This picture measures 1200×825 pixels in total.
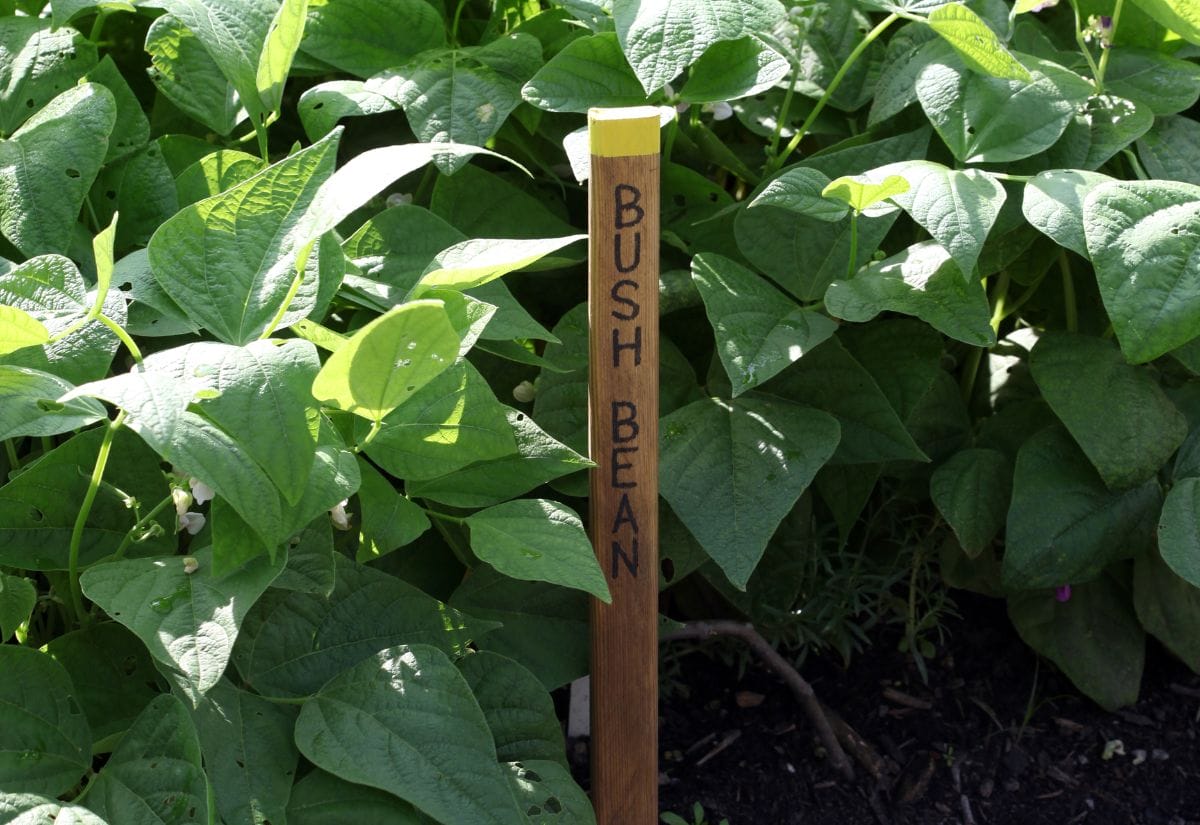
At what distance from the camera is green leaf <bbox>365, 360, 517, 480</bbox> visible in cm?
102

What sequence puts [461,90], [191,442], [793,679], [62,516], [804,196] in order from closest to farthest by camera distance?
[191,442] → [62,516] → [804,196] → [461,90] → [793,679]

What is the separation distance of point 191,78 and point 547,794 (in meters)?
0.79

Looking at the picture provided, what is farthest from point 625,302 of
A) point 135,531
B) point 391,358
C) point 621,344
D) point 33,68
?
point 33,68

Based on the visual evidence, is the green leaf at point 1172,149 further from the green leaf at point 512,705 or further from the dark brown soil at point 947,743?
the green leaf at point 512,705

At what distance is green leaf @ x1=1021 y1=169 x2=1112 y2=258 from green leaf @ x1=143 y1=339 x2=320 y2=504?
68 centimetres

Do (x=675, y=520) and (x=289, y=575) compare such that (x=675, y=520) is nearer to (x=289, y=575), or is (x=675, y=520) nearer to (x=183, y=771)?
(x=289, y=575)

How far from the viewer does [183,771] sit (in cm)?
93

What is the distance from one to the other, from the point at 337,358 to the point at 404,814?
38 centimetres

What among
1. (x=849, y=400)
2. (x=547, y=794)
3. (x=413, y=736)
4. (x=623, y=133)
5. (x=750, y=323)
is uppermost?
(x=623, y=133)

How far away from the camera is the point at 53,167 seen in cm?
116

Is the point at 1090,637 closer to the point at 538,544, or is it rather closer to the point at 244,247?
the point at 538,544

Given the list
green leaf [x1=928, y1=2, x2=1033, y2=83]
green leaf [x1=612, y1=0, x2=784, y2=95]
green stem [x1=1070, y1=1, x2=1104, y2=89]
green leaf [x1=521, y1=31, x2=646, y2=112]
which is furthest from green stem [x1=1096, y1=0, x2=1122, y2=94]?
green leaf [x1=521, y1=31, x2=646, y2=112]

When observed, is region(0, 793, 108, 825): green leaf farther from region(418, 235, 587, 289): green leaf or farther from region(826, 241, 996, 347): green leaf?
region(826, 241, 996, 347): green leaf

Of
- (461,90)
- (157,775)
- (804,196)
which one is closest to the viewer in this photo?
(157,775)
